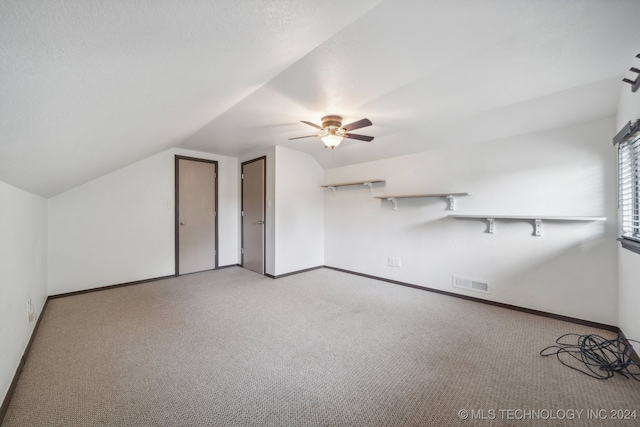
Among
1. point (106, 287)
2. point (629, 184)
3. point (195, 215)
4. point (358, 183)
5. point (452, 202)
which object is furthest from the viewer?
point (195, 215)

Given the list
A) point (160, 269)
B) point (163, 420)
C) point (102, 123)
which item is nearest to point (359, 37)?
point (102, 123)

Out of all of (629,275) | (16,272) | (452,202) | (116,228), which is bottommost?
(629,275)

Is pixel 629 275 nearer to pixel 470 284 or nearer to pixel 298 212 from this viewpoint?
pixel 470 284

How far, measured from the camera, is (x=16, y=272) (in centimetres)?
191

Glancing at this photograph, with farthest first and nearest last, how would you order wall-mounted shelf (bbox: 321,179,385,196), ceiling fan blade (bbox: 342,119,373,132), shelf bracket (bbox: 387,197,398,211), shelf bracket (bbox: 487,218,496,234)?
1. wall-mounted shelf (bbox: 321,179,385,196)
2. shelf bracket (bbox: 387,197,398,211)
3. shelf bracket (bbox: 487,218,496,234)
4. ceiling fan blade (bbox: 342,119,373,132)

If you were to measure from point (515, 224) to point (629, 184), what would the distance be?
0.99 metres

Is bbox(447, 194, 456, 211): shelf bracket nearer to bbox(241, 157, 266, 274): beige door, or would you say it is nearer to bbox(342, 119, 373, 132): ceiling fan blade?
bbox(342, 119, 373, 132): ceiling fan blade

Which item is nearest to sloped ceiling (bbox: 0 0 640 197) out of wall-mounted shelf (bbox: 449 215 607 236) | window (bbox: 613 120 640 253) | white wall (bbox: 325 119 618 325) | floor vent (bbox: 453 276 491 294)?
white wall (bbox: 325 119 618 325)

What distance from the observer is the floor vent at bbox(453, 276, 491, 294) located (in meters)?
3.20

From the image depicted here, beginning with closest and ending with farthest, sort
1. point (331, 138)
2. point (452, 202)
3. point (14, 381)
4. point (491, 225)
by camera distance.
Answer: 1. point (14, 381)
2. point (331, 138)
3. point (491, 225)
4. point (452, 202)

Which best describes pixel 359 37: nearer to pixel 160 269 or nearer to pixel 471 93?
pixel 471 93

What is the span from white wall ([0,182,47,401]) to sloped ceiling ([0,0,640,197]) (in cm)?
22

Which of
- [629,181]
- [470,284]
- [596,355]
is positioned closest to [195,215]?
[470,284]

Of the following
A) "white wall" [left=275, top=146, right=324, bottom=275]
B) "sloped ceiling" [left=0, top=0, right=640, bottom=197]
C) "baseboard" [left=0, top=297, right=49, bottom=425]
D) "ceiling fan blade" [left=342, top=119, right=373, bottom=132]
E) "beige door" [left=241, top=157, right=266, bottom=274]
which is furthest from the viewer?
"beige door" [left=241, top=157, right=266, bottom=274]
